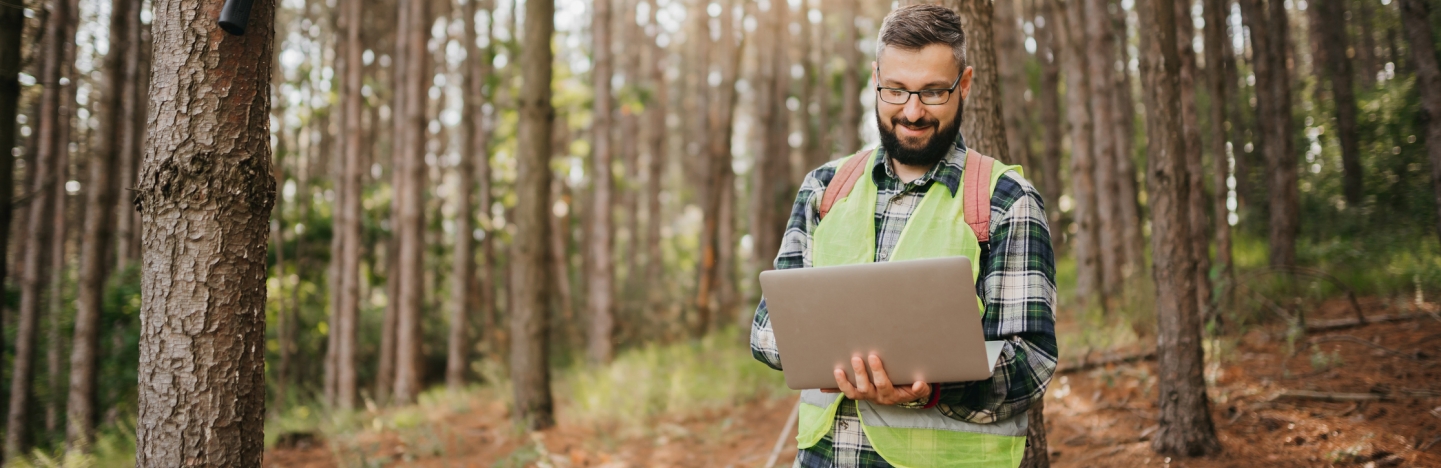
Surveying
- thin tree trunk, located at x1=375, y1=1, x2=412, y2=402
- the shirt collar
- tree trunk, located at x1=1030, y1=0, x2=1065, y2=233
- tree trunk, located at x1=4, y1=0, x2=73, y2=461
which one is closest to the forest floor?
tree trunk, located at x1=4, y1=0, x2=73, y2=461

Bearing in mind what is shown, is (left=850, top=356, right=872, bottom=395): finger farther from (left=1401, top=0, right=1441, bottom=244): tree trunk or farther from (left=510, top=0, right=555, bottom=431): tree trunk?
(left=510, top=0, right=555, bottom=431): tree trunk

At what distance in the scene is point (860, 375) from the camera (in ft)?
5.48

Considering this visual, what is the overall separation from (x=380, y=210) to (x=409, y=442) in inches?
330

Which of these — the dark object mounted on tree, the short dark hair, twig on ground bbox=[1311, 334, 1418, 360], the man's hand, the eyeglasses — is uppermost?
the dark object mounted on tree

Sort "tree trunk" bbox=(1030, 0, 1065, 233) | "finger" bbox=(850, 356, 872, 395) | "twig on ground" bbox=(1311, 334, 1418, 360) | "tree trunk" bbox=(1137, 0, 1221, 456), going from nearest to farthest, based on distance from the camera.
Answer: "finger" bbox=(850, 356, 872, 395), "tree trunk" bbox=(1137, 0, 1221, 456), "twig on ground" bbox=(1311, 334, 1418, 360), "tree trunk" bbox=(1030, 0, 1065, 233)

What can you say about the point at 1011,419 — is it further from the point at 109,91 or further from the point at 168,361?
the point at 109,91

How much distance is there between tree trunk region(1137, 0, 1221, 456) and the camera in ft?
14.2

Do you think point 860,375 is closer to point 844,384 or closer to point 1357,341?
point 844,384

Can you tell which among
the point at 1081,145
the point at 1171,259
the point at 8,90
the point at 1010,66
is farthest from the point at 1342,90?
the point at 8,90

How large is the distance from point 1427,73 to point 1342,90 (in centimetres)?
823

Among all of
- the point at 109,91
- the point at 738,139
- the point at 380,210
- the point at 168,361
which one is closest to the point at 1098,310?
the point at 168,361

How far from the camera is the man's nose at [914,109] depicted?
188 cm

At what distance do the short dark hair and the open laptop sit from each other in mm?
602

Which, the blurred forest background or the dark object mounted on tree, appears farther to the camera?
the blurred forest background
